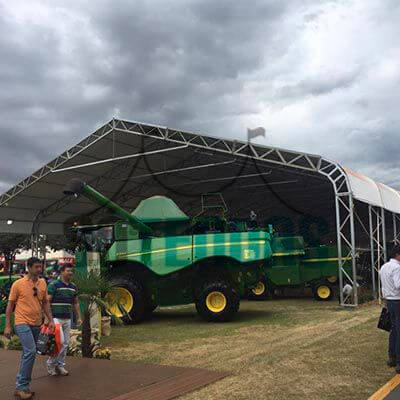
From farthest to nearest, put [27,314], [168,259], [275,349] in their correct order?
[168,259] < [275,349] < [27,314]

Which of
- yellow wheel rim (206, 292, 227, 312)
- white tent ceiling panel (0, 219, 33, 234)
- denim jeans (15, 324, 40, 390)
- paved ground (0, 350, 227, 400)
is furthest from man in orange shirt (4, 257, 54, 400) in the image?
white tent ceiling panel (0, 219, 33, 234)

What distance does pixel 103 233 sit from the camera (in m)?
14.5

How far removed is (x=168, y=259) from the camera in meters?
13.4

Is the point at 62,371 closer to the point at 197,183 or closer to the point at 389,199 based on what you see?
the point at 389,199

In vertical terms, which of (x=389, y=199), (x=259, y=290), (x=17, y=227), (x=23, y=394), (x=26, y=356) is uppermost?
(x=389, y=199)

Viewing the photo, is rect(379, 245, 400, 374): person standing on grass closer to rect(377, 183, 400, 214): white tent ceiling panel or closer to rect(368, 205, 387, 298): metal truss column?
rect(368, 205, 387, 298): metal truss column

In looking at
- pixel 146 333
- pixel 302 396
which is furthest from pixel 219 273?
pixel 302 396

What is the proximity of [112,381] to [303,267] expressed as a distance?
1309cm

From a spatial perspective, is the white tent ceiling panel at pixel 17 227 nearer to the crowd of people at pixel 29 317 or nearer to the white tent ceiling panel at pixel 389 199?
the white tent ceiling panel at pixel 389 199

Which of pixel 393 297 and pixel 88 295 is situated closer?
pixel 393 297

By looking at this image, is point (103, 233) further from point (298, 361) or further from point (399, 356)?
point (399, 356)

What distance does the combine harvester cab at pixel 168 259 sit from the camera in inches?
509

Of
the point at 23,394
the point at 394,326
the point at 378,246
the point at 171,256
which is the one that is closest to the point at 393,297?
the point at 394,326

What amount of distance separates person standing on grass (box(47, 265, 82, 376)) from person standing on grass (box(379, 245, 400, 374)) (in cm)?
444
